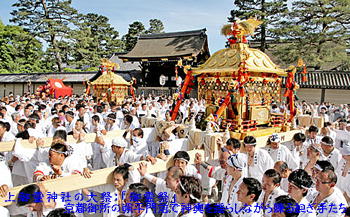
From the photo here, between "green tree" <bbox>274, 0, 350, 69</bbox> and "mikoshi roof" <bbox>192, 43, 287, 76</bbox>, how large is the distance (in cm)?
1447

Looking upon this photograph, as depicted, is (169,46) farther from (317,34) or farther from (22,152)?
(22,152)

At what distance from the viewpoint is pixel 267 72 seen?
6.93 metres

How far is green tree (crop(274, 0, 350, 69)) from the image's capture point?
62.3 ft

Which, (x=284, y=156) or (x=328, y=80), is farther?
(x=328, y=80)

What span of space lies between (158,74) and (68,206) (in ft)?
69.6

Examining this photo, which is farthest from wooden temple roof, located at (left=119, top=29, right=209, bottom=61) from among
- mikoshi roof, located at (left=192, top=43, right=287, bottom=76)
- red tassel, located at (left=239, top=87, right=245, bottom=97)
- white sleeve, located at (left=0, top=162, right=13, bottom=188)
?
white sleeve, located at (left=0, top=162, right=13, bottom=188)

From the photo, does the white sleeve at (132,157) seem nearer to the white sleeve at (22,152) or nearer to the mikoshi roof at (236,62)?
the white sleeve at (22,152)

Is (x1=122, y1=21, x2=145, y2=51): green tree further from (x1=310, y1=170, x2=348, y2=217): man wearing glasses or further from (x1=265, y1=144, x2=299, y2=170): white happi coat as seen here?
(x1=310, y1=170, x2=348, y2=217): man wearing glasses

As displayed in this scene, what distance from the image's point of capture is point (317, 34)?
19.4 m

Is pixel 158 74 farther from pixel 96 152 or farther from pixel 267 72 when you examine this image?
pixel 96 152

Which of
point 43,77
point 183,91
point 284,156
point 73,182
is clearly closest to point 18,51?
point 43,77

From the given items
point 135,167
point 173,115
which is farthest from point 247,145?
point 173,115

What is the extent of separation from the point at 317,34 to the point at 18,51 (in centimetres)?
2782

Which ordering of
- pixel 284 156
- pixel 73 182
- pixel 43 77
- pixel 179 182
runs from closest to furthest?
1. pixel 179 182
2. pixel 73 182
3. pixel 284 156
4. pixel 43 77
